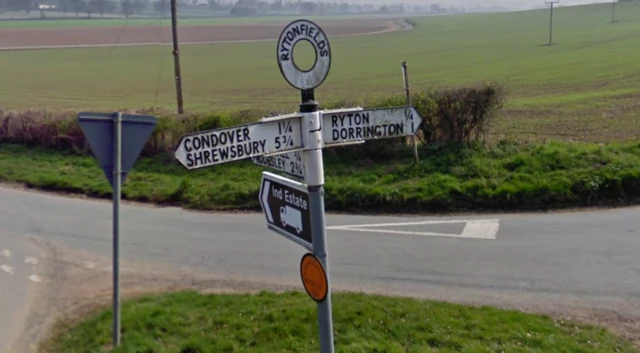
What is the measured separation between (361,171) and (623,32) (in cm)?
6247

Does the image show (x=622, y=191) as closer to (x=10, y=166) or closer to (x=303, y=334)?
(x=303, y=334)

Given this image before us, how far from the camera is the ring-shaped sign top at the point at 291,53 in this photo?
8.57ft

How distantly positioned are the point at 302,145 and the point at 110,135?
295 cm

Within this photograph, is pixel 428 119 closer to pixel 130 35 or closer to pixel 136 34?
pixel 130 35

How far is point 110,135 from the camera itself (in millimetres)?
5109

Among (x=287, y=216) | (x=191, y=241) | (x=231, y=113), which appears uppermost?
(x=287, y=216)

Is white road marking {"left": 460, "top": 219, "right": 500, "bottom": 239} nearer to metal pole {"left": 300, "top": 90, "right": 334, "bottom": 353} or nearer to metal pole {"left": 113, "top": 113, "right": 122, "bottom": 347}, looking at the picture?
metal pole {"left": 113, "top": 113, "right": 122, "bottom": 347}

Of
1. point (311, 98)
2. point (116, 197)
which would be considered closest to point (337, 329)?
point (116, 197)

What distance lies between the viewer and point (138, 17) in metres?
97.2

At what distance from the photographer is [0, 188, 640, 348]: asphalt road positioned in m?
6.43

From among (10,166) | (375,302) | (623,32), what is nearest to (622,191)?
(375,302)

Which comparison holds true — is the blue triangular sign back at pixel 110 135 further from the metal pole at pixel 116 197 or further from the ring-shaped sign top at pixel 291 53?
the ring-shaped sign top at pixel 291 53

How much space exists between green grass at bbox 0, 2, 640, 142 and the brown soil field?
6877mm

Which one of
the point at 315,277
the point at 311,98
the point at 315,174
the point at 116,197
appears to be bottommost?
the point at 116,197
